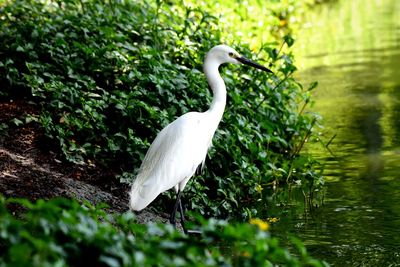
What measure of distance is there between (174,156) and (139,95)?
1.88 metres

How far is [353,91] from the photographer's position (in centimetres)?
1396

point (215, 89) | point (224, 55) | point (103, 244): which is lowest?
point (103, 244)

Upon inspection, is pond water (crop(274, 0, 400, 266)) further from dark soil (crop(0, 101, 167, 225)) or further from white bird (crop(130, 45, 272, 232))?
dark soil (crop(0, 101, 167, 225))

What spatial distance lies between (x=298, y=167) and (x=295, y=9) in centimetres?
1737

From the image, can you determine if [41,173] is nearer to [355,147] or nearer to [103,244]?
[103,244]

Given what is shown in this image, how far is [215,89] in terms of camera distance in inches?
289

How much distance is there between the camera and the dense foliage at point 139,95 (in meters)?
8.13

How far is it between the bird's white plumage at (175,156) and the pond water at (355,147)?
1100 millimetres

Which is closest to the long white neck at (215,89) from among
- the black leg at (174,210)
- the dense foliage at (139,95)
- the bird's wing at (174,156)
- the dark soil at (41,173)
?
the bird's wing at (174,156)

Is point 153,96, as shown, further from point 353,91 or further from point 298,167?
point 353,91

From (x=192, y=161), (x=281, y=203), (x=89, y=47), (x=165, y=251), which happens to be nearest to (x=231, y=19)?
(x=89, y=47)

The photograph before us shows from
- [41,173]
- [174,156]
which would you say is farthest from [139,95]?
[174,156]

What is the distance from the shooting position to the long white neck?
7250 millimetres

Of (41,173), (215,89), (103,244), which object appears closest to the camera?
(103,244)
